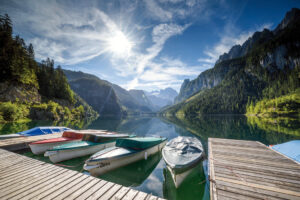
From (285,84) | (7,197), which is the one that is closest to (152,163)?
(7,197)

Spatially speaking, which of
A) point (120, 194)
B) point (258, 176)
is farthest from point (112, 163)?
point (258, 176)

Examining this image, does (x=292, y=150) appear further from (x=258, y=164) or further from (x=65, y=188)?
(x=65, y=188)

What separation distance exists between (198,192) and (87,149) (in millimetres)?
11303

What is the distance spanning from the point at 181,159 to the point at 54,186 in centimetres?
759

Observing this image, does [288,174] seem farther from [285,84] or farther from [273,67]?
[273,67]

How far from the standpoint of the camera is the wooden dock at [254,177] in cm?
482

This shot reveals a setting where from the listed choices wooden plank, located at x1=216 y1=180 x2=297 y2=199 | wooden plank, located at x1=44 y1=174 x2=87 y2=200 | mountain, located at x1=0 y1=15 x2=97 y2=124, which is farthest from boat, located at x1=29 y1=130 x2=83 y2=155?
mountain, located at x1=0 y1=15 x2=97 y2=124

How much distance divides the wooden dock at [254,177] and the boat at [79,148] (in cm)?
1148

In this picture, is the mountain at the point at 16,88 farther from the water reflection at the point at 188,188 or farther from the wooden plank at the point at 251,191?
the wooden plank at the point at 251,191

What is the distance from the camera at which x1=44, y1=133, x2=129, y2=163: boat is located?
11.1m

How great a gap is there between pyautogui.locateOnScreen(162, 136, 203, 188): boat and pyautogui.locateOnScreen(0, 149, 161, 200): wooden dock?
4124mm

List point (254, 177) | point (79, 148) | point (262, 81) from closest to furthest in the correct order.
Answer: point (254, 177) → point (79, 148) → point (262, 81)

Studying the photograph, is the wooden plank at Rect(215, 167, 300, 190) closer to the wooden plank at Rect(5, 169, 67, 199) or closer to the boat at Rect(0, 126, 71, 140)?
the wooden plank at Rect(5, 169, 67, 199)

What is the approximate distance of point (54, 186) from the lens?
492cm
